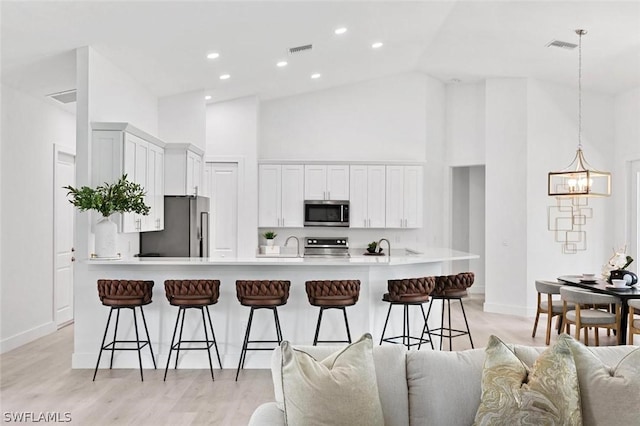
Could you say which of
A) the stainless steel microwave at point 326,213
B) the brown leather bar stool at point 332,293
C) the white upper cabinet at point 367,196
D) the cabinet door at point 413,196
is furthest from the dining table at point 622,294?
the stainless steel microwave at point 326,213

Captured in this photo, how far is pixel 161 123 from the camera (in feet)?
23.5

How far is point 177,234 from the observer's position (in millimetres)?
6477

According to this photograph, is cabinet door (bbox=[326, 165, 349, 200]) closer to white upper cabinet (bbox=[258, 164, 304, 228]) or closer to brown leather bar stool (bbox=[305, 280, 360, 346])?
white upper cabinet (bbox=[258, 164, 304, 228])

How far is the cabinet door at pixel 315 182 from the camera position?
881 centimetres

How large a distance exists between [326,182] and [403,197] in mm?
1246

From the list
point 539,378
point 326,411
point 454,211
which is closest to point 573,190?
point 454,211

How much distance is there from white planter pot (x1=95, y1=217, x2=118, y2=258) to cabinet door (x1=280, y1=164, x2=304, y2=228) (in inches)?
155

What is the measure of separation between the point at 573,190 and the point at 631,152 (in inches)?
79.7

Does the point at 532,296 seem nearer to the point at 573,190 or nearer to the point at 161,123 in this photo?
the point at 573,190

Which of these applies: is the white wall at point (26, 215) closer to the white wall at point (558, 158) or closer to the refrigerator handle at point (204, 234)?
the refrigerator handle at point (204, 234)

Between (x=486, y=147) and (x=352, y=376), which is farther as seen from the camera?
(x=486, y=147)

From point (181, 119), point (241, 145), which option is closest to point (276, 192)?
point (241, 145)

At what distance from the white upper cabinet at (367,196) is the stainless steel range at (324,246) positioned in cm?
37

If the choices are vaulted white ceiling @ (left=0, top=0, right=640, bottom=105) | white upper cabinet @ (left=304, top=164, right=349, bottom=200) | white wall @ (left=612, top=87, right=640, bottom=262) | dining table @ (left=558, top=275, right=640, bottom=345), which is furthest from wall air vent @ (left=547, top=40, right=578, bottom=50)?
white upper cabinet @ (left=304, top=164, right=349, bottom=200)
